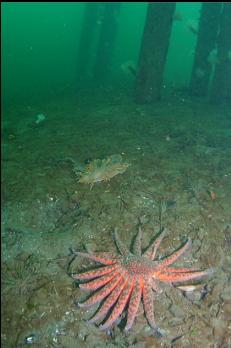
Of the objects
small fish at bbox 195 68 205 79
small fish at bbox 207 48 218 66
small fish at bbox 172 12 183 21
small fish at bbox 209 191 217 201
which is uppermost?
small fish at bbox 172 12 183 21

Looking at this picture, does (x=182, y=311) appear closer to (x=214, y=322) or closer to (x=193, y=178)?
(x=214, y=322)

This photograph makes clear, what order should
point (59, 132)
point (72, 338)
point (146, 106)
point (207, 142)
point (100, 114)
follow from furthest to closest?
point (146, 106), point (100, 114), point (59, 132), point (207, 142), point (72, 338)

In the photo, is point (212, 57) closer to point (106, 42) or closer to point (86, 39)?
point (106, 42)

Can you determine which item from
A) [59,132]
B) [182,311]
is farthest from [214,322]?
[59,132]

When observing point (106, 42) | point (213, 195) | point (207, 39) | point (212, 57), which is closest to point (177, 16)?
point (207, 39)

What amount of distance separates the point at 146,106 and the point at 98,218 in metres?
7.11

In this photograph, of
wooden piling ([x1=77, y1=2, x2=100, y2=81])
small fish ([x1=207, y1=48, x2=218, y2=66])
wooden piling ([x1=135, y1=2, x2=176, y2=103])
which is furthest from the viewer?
wooden piling ([x1=77, y1=2, x2=100, y2=81])

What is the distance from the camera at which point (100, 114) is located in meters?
11.2

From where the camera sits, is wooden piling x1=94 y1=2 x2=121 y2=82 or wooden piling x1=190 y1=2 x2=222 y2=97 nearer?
wooden piling x1=190 y1=2 x2=222 y2=97

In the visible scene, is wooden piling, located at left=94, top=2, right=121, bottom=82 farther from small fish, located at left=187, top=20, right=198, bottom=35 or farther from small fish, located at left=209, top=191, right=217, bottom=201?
small fish, located at left=209, top=191, right=217, bottom=201

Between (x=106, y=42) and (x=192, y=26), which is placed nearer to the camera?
(x=192, y=26)

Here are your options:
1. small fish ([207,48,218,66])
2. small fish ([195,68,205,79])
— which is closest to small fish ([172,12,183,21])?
small fish ([207,48,218,66])

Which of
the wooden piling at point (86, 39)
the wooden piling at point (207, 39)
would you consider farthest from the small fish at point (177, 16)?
the wooden piling at point (86, 39)

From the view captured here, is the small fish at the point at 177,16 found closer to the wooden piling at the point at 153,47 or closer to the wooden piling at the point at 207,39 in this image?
the wooden piling at the point at 153,47
